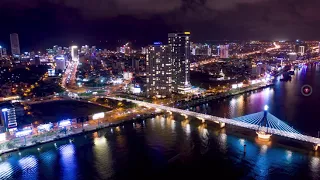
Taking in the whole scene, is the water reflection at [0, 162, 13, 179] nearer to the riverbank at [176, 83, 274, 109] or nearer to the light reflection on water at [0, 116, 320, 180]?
the light reflection on water at [0, 116, 320, 180]

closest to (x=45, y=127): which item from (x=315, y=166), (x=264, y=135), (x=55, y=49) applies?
(x=264, y=135)

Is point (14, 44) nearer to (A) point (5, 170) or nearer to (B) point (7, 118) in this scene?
(B) point (7, 118)

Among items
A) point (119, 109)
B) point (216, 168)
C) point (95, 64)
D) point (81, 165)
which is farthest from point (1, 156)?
point (95, 64)

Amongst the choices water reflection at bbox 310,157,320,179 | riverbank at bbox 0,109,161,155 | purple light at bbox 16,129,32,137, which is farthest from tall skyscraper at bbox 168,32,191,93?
water reflection at bbox 310,157,320,179

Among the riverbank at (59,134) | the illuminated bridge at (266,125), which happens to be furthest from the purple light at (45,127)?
the illuminated bridge at (266,125)

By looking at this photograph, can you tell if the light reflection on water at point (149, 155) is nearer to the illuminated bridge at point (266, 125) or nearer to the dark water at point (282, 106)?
the illuminated bridge at point (266, 125)

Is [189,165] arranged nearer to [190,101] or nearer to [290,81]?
[190,101]

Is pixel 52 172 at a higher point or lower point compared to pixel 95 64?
lower
